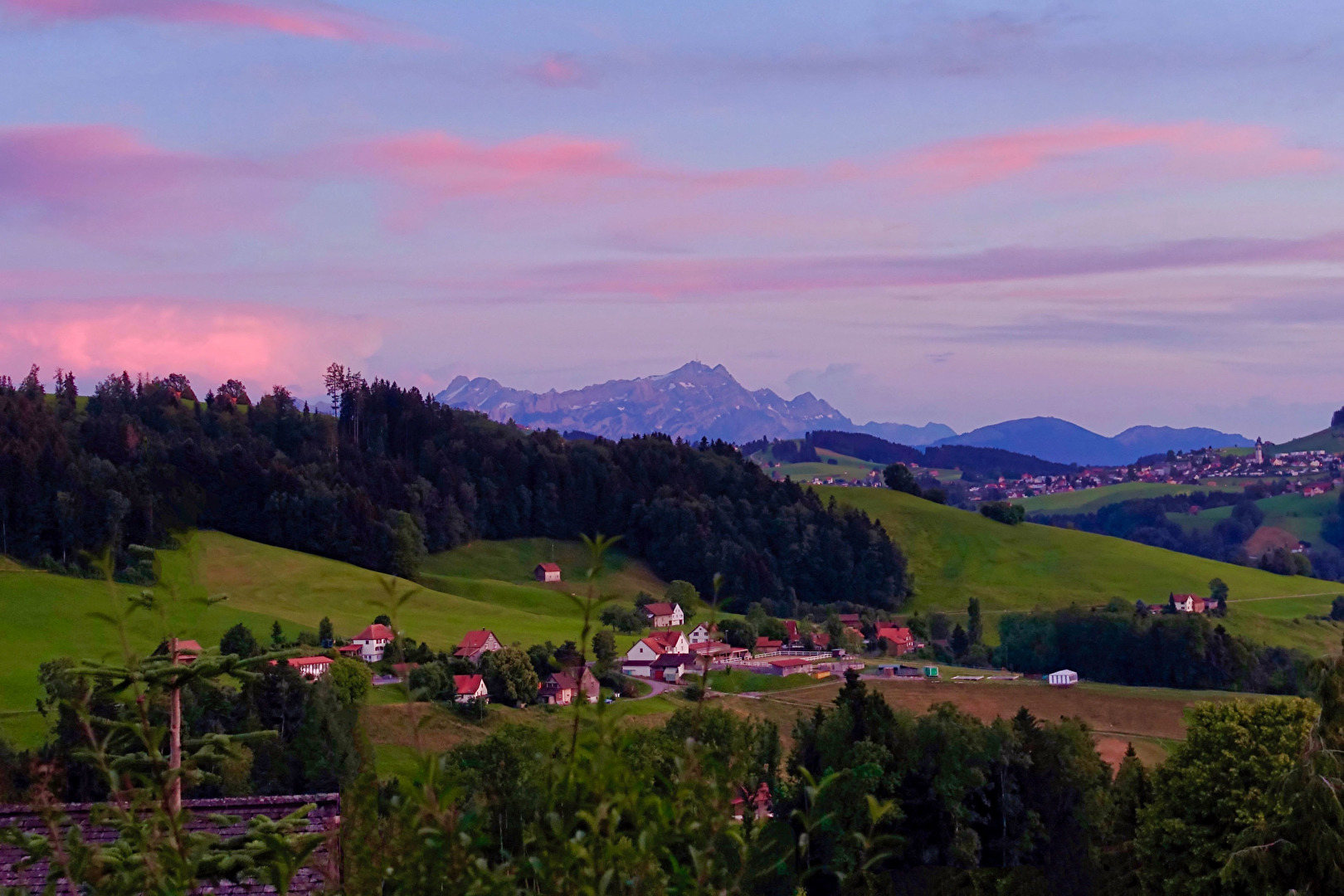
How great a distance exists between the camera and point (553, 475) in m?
165

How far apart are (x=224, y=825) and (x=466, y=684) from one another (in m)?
63.5

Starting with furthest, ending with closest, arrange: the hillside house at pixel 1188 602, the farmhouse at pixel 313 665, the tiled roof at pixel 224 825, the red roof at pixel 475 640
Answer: the hillside house at pixel 1188 602 < the red roof at pixel 475 640 < the farmhouse at pixel 313 665 < the tiled roof at pixel 224 825

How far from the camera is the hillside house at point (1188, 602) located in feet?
426

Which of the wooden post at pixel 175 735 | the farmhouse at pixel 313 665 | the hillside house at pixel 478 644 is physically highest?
the wooden post at pixel 175 735

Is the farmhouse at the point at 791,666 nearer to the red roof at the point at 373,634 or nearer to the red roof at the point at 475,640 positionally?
the red roof at the point at 475,640

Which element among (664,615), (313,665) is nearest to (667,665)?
(664,615)

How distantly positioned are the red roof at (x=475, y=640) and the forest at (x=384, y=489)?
3174cm

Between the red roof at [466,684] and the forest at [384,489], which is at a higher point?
the forest at [384,489]

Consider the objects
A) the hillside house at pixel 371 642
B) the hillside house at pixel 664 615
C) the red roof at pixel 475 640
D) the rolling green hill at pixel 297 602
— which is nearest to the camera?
the rolling green hill at pixel 297 602

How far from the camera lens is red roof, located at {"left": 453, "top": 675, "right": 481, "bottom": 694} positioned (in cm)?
7325

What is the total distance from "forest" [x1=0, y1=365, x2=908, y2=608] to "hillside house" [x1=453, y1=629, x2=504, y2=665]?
104ft

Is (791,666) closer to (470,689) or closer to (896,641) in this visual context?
(896,641)

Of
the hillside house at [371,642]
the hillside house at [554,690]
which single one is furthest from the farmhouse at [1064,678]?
the hillside house at [371,642]

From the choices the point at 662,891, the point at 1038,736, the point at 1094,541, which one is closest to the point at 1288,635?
the point at 1094,541
